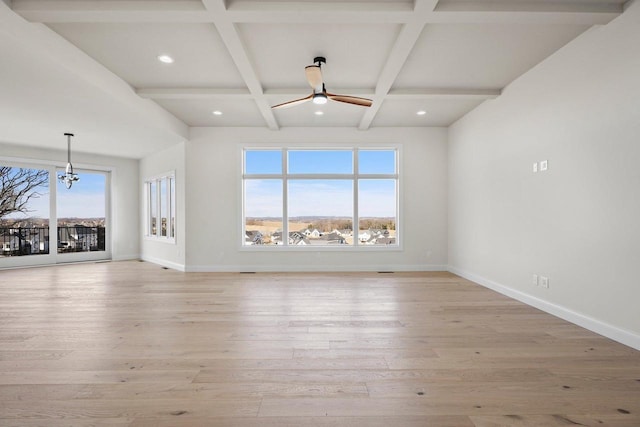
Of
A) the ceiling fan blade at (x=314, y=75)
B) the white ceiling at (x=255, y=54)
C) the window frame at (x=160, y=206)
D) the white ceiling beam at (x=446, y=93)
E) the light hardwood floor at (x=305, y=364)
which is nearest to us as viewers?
the light hardwood floor at (x=305, y=364)

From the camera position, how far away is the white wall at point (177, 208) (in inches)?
246

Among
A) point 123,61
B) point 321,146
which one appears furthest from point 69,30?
point 321,146

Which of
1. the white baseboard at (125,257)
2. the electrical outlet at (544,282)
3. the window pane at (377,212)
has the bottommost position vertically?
the white baseboard at (125,257)

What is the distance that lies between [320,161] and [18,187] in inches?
265

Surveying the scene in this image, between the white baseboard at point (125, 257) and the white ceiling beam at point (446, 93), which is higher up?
the white ceiling beam at point (446, 93)

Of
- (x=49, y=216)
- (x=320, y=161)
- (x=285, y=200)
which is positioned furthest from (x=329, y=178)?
(x=49, y=216)

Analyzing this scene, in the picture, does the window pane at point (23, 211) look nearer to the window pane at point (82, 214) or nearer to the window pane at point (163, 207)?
the window pane at point (82, 214)

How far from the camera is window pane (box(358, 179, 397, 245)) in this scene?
20.7ft

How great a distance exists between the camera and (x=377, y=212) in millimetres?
6320

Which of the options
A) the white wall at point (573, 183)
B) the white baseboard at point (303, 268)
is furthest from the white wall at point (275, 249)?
the white wall at point (573, 183)

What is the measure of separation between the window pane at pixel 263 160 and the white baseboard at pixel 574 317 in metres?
4.35

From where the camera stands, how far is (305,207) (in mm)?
6371

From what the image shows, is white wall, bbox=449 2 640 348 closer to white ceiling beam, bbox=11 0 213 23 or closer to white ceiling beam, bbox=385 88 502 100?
white ceiling beam, bbox=385 88 502 100

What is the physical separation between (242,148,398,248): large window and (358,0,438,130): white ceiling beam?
1762 millimetres
